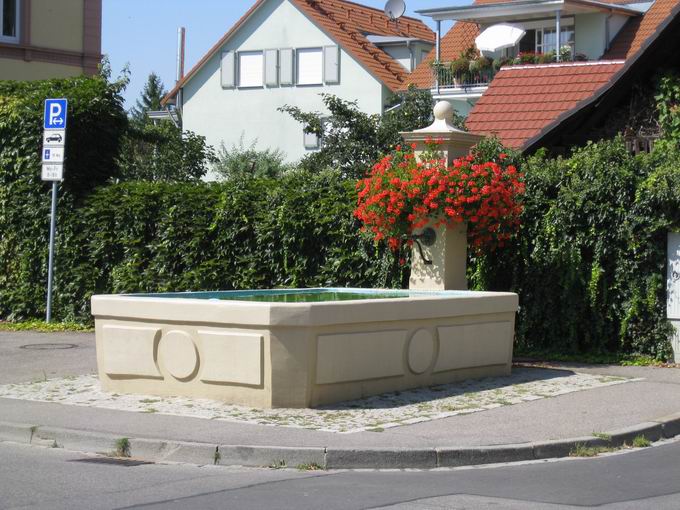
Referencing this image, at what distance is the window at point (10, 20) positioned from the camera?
29.1 metres

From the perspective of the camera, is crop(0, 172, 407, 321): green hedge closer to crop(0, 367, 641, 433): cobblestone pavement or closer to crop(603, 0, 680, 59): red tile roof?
crop(0, 367, 641, 433): cobblestone pavement

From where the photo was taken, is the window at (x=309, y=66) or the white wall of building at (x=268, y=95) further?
the window at (x=309, y=66)

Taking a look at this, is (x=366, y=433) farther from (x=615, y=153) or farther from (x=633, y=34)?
(x=633, y=34)

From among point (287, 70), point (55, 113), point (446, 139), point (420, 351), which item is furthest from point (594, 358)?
point (287, 70)

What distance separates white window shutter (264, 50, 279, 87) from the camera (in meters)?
52.3

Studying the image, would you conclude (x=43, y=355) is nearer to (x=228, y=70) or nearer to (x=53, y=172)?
(x=53, y=172)

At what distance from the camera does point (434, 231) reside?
14.9 meters

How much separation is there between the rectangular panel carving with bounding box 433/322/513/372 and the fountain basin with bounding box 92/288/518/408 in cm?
1

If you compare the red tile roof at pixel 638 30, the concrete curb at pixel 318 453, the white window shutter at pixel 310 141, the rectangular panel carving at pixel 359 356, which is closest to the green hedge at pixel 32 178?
the rectangular panel carving at pixel 359 356

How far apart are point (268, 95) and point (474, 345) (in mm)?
40365

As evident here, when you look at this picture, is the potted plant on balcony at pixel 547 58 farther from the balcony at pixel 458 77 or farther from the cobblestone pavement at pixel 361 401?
the cobblestone pavement at pixel 361 401

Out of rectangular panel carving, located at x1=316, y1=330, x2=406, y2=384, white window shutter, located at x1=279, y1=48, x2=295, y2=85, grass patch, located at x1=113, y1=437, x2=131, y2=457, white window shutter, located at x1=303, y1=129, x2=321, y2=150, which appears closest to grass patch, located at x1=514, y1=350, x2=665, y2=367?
rectangular panel carving, located at x1=316, y1=330, x2=406, y2=384

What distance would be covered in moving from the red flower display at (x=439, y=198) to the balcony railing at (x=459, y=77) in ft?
94.7

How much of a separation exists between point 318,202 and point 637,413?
21.7 feet
